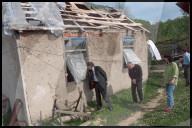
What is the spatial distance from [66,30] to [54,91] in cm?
200

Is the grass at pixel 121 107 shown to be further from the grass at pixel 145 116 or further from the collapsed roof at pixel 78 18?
the collapsed roof at pixel 78 18

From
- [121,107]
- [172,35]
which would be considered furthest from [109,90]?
[172,35]

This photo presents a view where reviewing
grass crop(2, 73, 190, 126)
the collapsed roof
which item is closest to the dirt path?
grass crop(2, 73, 190, 126)

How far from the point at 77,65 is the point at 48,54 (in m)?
1.04

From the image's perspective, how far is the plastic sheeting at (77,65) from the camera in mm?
5273

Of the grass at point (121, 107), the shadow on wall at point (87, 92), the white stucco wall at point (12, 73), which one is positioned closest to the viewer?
the white stucco wall at point (12, 73)

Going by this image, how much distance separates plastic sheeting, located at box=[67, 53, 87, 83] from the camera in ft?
17.3

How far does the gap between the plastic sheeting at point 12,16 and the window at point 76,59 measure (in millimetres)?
1492

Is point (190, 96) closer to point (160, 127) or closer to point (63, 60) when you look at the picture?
point (160, 127)

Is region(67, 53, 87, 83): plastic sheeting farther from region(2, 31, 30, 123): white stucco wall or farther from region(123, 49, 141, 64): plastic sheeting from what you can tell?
region(123, 49, 141, 64): plastic sheeting

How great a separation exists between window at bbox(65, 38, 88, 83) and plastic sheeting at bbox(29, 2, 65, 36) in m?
0.66

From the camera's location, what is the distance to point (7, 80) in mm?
5461

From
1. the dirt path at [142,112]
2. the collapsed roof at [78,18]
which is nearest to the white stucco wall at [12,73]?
the collapsed roof at [78,18]

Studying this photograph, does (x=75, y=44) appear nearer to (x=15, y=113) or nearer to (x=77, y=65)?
(x=77, y=65)
